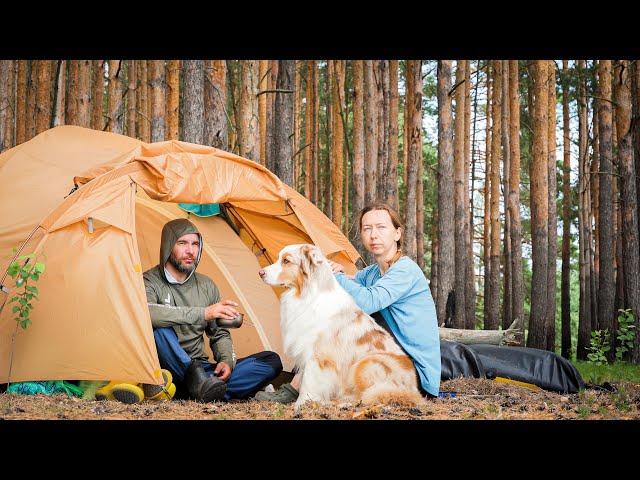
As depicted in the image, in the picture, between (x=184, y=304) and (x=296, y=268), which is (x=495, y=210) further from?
(x=296, y=268)

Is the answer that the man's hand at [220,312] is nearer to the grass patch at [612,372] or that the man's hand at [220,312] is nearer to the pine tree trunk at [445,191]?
the grass patch at [612,372]

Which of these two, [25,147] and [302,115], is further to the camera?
[302,115]

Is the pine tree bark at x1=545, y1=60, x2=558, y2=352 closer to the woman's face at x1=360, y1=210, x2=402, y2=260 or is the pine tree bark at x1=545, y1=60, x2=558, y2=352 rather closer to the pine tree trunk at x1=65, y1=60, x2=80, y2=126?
the woman's face at x1=360, y1=210, x2=402, y2=260

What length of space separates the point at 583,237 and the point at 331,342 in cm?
1317

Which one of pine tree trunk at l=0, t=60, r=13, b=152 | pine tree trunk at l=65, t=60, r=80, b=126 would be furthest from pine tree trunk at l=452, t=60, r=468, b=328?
pine tree trunk at l=0, t=60, r=13, b=152

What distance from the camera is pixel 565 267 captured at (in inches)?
664

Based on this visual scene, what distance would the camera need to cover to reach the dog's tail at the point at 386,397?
15.8 ft

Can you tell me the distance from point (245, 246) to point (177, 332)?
6.42 ft

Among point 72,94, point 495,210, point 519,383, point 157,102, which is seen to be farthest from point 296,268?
point 495,210

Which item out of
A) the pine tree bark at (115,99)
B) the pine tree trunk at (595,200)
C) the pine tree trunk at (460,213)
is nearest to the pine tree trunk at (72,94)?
the pine tree bark at (115,99)

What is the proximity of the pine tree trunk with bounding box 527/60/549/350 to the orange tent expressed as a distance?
21.8ft
